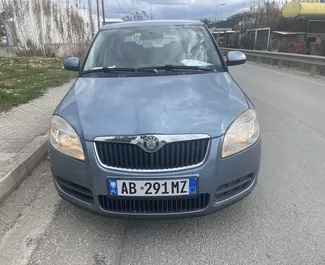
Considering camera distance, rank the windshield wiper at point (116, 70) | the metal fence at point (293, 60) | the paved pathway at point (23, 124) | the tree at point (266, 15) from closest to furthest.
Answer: the windshield wiper at point (116, 70), the paved pathway at point (23, 124), the metal fence at point (293, 60), the tree at point (266, 15)

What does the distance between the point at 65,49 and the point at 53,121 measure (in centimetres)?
1755

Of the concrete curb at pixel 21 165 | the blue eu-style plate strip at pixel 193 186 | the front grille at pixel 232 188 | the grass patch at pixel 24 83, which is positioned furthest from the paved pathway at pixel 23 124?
the front grille at pixel 232 188

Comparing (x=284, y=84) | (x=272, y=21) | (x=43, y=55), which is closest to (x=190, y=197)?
(x=284, y=84)

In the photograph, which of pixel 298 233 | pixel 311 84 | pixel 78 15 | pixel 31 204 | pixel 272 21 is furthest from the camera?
pixel 272 21

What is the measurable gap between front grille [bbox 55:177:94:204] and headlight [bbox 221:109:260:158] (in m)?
1.09

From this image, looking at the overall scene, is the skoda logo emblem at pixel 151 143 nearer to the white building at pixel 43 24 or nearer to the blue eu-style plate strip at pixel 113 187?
the blue eu-style plate strip at pixel 113 187

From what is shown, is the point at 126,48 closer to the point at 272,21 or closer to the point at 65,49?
the point at 65,49

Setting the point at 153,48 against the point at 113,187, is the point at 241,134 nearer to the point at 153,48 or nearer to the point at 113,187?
the point at 113,187

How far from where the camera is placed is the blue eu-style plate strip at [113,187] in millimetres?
2369

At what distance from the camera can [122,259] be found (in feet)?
7.99

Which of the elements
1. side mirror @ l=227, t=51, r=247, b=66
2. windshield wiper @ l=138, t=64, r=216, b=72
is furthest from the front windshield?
side mirror @ l=227, t=51, r=247, b=66

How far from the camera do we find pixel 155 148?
233 cm

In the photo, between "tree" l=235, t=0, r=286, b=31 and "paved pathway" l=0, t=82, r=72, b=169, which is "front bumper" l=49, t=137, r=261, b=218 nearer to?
"paved pathway" l=0, t=82, r=72, b=169

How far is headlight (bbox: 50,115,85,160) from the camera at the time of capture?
2.49 metres
